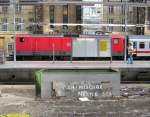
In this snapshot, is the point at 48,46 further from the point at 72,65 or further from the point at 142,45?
the point at 72,65

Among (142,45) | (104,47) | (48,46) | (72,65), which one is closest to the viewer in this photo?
(72,65)

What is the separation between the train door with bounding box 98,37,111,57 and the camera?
117 feet

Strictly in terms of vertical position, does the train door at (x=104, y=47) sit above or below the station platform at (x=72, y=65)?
above

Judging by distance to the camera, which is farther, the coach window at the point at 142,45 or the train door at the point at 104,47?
the coach window at the point at 142,45

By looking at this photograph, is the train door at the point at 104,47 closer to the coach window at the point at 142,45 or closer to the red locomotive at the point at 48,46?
the red locomotive at the point at 48,46

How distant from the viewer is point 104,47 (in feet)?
119

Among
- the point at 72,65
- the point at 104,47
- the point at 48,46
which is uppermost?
the point at 104,47

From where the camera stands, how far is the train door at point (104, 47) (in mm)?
35656

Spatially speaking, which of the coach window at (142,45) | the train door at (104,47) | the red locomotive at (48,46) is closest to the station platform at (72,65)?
the train door at (104,47)

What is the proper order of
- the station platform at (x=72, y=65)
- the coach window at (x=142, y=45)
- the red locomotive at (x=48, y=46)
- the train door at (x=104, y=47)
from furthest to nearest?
the coach window at (x=142, y=45) → the red locomotive at (x=48, y=46) → the train door at (x=104, y=47) → the station platform at (x=72, y=65)

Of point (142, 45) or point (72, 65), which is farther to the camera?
point (142, 45)

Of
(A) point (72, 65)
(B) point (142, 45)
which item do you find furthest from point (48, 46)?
(A) point (72, 65)

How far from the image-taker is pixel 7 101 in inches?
801

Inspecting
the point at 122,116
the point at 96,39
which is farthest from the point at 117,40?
the point at 122,116
